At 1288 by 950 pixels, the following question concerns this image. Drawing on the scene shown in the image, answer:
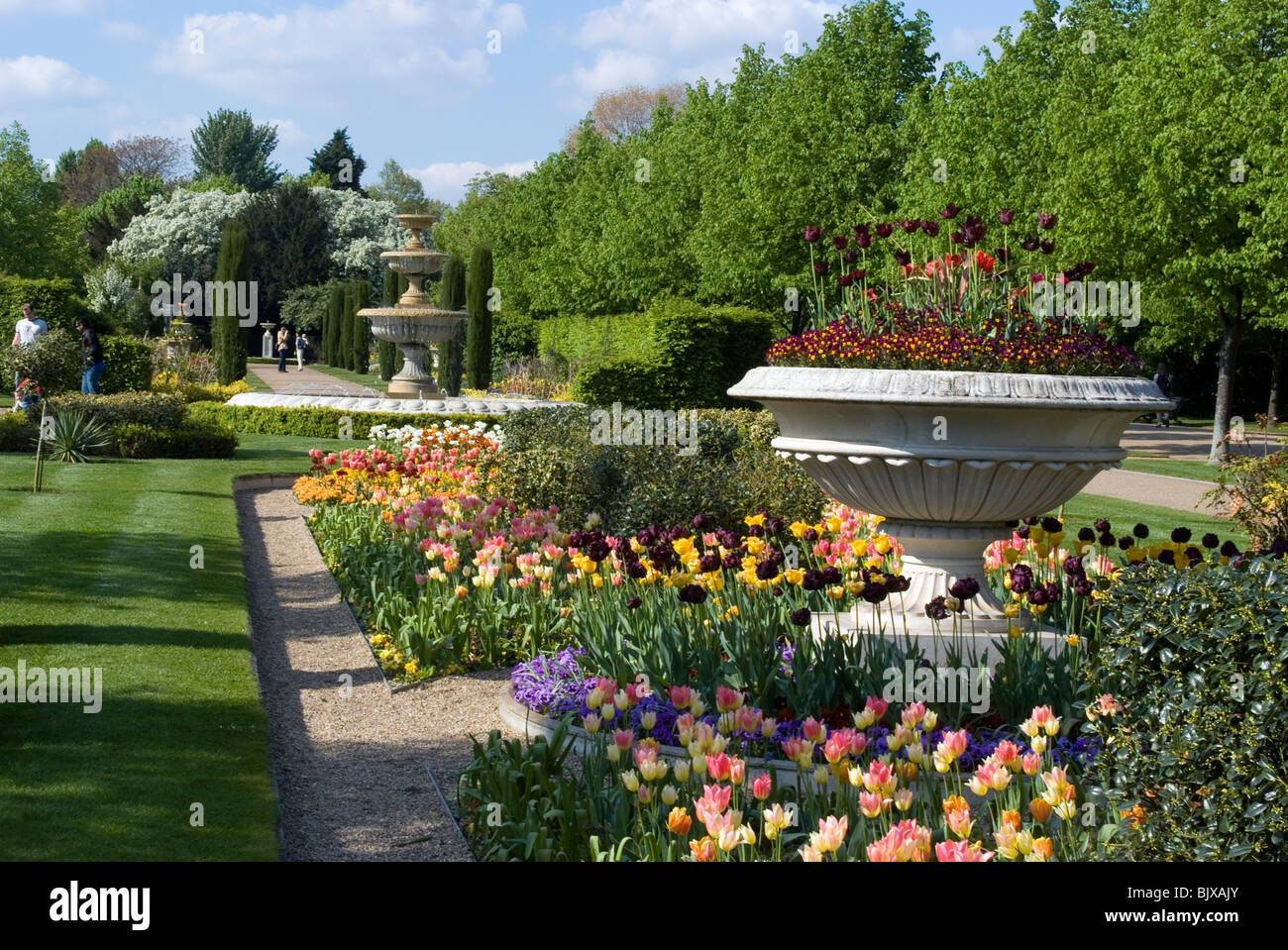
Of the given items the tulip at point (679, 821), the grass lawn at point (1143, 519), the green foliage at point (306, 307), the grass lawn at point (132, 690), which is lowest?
the grass lawn at point (132, 690)

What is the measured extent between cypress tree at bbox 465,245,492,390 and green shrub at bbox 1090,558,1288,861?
97.6ft

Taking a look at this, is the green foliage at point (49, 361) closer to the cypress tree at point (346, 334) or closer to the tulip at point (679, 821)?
the tulip at point (679, 821)

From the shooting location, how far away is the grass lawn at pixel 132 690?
4.43 m

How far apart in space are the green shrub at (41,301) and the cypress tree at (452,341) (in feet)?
26.4

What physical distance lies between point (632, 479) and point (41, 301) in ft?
71.7

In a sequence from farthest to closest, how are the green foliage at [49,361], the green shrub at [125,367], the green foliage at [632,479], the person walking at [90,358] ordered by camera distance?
the green shrub at [125,367] < the person walking at [90,358] < the green foliage at [49,361] < the green foliage at [632,479]

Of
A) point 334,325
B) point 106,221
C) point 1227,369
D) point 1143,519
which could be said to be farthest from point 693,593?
Result: point 106,221

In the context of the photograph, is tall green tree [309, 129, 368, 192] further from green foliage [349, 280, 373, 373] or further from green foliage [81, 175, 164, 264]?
green foliage [349, 280, 373, 373]

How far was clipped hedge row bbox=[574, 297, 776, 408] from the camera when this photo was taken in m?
21.8

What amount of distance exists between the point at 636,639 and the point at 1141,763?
2.50 metres

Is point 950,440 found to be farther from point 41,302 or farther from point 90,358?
point 41,302

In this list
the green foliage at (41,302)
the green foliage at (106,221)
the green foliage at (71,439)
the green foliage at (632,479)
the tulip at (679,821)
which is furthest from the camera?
the green foliage at (106,221)

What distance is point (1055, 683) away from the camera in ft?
16.8

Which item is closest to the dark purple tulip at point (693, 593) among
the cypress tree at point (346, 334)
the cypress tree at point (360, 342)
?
the cypress tree at point (360, 342)
